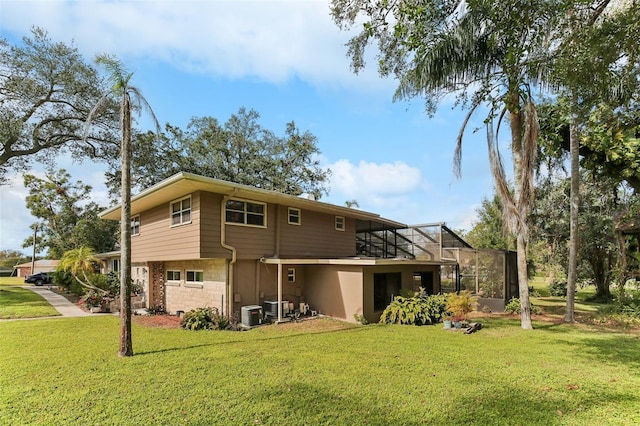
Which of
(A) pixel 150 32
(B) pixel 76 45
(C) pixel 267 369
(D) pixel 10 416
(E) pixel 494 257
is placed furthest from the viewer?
(B) pixel 76 45

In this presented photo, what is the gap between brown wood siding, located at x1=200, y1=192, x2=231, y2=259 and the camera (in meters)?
Result: 9.92

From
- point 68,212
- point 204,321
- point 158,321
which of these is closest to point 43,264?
point 68,212

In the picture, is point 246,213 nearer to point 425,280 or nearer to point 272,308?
point 272,308

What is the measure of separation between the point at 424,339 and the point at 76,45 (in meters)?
20.1

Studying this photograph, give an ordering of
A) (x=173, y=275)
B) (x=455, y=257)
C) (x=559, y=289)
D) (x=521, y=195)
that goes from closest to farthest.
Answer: (x=521, y=195)
(x=173, y=275)
(x=455, y=257)
(x=559, y=289)

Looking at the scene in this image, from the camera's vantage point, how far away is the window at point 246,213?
10766 mm

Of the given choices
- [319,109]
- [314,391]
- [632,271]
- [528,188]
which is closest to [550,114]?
[528,188]

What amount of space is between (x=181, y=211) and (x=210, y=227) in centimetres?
165

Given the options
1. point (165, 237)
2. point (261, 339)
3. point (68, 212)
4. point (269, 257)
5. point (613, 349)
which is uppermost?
point (68, 212)

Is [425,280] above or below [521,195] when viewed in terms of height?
below

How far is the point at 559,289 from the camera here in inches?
826

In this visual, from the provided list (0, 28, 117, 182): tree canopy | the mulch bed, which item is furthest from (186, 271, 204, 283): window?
(0, 28, 117, 182): tree canopy

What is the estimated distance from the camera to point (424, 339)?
331 inches

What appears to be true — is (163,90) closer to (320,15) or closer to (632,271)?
(320,15)
